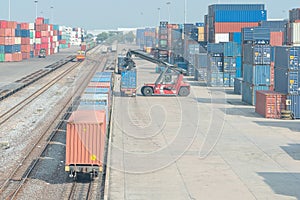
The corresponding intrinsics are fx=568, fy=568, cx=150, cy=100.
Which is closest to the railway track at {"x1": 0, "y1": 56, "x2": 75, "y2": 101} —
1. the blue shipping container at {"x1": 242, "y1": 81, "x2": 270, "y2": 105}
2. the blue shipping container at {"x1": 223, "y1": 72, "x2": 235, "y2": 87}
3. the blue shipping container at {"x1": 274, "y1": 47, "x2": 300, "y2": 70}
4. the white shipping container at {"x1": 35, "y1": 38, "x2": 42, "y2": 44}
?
the blue shipping container at {"x1": 242, "y1": 81, "x2": 270, "y2": 105}

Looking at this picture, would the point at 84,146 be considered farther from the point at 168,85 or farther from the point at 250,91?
the point at 168,85

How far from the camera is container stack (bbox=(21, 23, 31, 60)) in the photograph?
120975 millimetres

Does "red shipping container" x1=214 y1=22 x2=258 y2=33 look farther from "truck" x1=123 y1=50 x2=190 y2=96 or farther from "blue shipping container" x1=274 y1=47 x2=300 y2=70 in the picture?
"blue shipping container" x1=274 y1=47 x2=300 y2=70

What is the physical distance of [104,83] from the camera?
4041 centimetres

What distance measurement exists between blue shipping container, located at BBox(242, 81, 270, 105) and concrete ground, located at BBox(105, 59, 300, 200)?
1.12 m

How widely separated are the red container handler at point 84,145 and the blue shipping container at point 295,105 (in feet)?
65.3

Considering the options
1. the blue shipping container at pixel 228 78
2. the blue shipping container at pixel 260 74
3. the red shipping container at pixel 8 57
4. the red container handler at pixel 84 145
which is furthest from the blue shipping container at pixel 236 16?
the red container handler at pixel 84 145

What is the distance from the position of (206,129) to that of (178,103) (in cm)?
1331

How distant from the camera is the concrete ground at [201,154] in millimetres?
20391

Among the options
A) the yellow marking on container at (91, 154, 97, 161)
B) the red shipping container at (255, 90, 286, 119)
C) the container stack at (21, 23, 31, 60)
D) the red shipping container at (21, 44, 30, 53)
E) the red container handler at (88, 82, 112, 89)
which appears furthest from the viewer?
the red shipping container at (21, 44, 30, 53)

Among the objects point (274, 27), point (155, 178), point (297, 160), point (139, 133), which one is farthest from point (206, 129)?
point (274, 27)

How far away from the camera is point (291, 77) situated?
123ft

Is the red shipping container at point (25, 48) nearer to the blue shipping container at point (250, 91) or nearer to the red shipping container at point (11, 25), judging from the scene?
the red shipping container at point (11, 25)

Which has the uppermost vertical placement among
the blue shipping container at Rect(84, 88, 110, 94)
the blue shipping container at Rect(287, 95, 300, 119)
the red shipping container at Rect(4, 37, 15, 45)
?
the red shipping container at Rect(4, 37, 15, 45)
